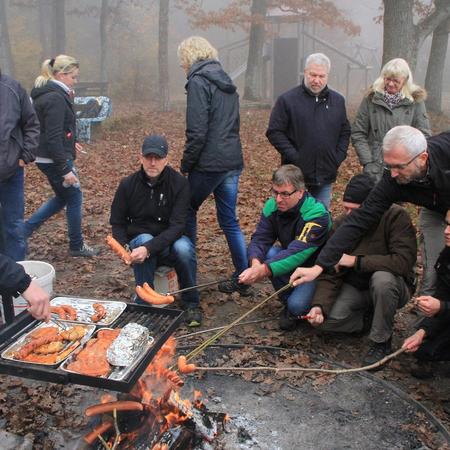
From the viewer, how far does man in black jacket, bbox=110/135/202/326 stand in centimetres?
414

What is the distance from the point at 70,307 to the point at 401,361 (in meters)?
2.49

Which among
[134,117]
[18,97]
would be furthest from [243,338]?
[134,117]

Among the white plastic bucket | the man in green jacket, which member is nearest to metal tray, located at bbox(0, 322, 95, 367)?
the white plastic bucket

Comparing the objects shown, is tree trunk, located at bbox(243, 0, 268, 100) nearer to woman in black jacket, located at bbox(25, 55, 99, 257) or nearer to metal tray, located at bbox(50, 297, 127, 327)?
woman in black jacket, located at bbox(25, 55, 99, 257)

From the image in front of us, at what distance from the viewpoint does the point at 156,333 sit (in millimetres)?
2830

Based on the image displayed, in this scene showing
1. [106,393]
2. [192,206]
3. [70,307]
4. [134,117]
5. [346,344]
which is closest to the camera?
[70,307]

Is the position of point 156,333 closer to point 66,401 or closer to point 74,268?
point 66,401

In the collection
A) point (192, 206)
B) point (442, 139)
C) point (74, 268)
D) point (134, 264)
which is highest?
point (442, 139)

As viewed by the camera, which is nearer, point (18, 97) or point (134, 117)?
point (18, 97)

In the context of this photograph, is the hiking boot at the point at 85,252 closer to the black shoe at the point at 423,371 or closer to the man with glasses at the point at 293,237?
the man with glasses at the point at 293,237

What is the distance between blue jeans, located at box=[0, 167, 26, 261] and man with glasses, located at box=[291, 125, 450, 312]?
104 inches

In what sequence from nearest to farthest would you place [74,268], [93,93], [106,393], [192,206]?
[106,393]
[192,206]
[74,268]
[93,93]

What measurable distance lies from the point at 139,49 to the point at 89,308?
29467mm

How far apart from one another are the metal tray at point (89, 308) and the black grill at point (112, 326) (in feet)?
0.12
